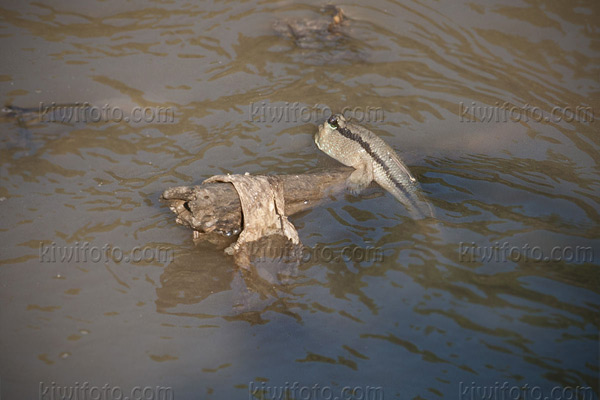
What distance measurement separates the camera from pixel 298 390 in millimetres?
3293

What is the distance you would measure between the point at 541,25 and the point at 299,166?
16.1 feet
